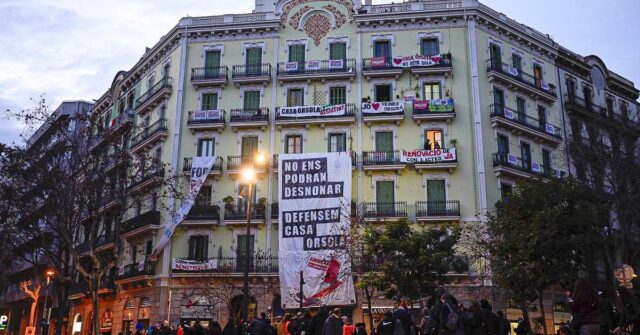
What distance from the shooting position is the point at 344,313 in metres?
32.1

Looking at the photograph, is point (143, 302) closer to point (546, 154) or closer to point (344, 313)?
point (344, 313)

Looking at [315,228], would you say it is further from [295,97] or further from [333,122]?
[295,97]

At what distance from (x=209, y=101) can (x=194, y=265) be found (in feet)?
34.3

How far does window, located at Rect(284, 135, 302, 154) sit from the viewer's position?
36031 millimetres

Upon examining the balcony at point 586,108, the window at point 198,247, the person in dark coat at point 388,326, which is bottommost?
the person in dark coat at point 388,326

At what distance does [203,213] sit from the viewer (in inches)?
1387

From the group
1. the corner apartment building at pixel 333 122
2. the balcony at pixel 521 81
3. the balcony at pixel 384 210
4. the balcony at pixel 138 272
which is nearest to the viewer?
the balcony at pixel 384 210

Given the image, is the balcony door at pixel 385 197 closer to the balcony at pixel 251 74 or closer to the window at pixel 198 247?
the balcony at pixel 251 74

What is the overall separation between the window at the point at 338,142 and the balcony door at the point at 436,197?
5261 millimetres

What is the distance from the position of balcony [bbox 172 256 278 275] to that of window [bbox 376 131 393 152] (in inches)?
339

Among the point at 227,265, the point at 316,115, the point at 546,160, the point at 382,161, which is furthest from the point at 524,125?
the point at 227,265

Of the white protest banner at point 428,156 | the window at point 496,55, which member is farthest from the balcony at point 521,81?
the white protest banner at point 428,156

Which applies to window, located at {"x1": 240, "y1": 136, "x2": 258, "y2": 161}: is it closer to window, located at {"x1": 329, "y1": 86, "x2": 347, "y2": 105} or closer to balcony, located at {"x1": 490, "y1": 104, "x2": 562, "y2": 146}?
window, located at {"x1": 329, "y1": 86, "x2": 347, "y2": 105}

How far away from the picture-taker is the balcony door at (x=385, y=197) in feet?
110
